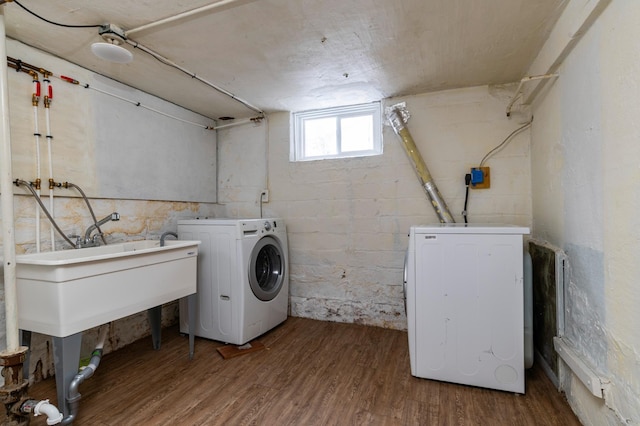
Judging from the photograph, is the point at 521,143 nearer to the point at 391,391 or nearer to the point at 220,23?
the point at 391,391

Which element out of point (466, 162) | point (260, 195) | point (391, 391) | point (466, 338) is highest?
point (466, 162)

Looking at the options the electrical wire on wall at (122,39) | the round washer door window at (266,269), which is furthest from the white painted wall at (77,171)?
the round washer door window at (266,269)

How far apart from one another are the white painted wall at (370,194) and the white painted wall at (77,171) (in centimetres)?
82

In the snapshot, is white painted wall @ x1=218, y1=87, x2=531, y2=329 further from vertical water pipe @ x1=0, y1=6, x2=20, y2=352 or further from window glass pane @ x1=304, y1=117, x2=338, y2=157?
vertical water pipe @ x1=0, y1=6, x2=20, y2=352

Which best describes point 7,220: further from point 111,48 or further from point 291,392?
point 291,392

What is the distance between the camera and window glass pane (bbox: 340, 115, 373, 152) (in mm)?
2906

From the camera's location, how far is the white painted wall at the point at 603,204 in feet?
3.51

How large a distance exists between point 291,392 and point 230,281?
0.95 metres

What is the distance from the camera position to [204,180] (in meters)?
3.18

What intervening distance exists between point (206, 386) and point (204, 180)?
2026 mm

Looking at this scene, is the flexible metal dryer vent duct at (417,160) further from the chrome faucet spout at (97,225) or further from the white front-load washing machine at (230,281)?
the chrome faucet spout at (97,225)

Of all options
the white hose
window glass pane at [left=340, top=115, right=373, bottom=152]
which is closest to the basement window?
window glass pane at [left=340, top=115, right=373, bottom=152]

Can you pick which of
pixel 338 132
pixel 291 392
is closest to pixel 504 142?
pixel 338 132

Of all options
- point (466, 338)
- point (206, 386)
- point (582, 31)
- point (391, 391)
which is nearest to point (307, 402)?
point (391, 391)
